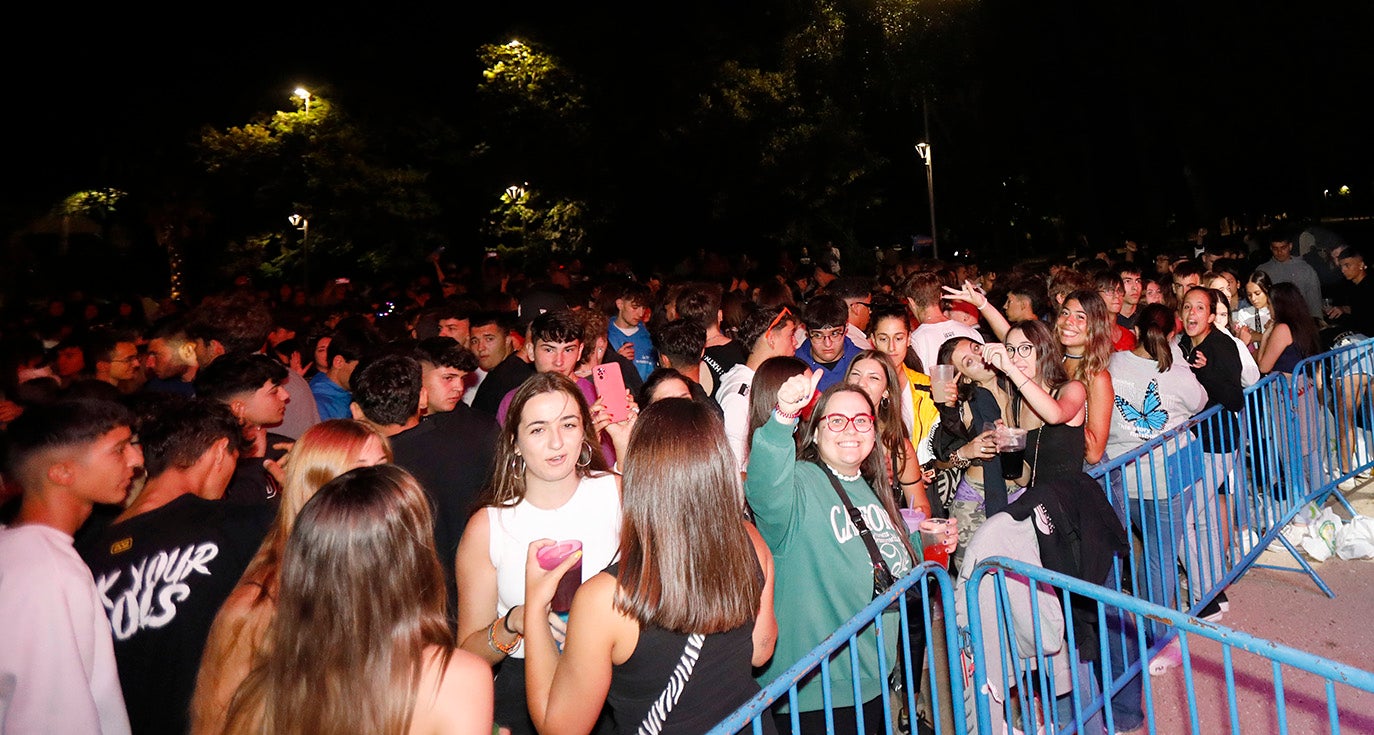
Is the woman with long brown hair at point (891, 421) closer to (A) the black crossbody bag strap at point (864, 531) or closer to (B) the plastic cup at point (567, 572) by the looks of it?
(A) the black crossbody bag strap at point (864, 531)

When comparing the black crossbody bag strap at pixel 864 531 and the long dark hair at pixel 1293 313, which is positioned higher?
the long dark hair at pixel 1293 313

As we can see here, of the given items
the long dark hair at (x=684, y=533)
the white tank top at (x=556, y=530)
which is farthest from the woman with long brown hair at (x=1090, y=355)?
the long dark hair at (x=684, y=533)

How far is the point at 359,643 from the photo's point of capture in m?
2.15

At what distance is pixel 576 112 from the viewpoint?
2081 centimetres

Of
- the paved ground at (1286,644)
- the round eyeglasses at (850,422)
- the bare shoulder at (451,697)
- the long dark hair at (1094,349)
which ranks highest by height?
the long dark hair at (1094,349)

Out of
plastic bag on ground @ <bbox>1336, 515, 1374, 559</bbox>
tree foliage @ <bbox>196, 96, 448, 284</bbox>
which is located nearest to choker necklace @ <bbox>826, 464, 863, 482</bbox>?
plastic bag on ground @ <bbox>1336, 515, 1374, 559</bbox>

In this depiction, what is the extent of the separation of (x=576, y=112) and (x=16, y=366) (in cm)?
1546

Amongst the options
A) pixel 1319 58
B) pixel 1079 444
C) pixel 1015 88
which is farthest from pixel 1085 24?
pixel 1079 444

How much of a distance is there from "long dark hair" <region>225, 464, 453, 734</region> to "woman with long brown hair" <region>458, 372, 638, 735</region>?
0.79 meters

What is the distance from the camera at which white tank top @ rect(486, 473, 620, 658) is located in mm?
3262

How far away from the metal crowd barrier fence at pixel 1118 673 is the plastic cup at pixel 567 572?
163 cm

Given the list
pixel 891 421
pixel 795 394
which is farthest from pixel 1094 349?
pixel 795 394

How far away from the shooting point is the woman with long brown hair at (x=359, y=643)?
2111 mm

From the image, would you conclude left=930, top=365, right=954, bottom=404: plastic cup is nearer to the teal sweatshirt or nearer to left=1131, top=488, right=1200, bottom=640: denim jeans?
left=1131, top=488, right=1200, bottom=640: denim jeans
